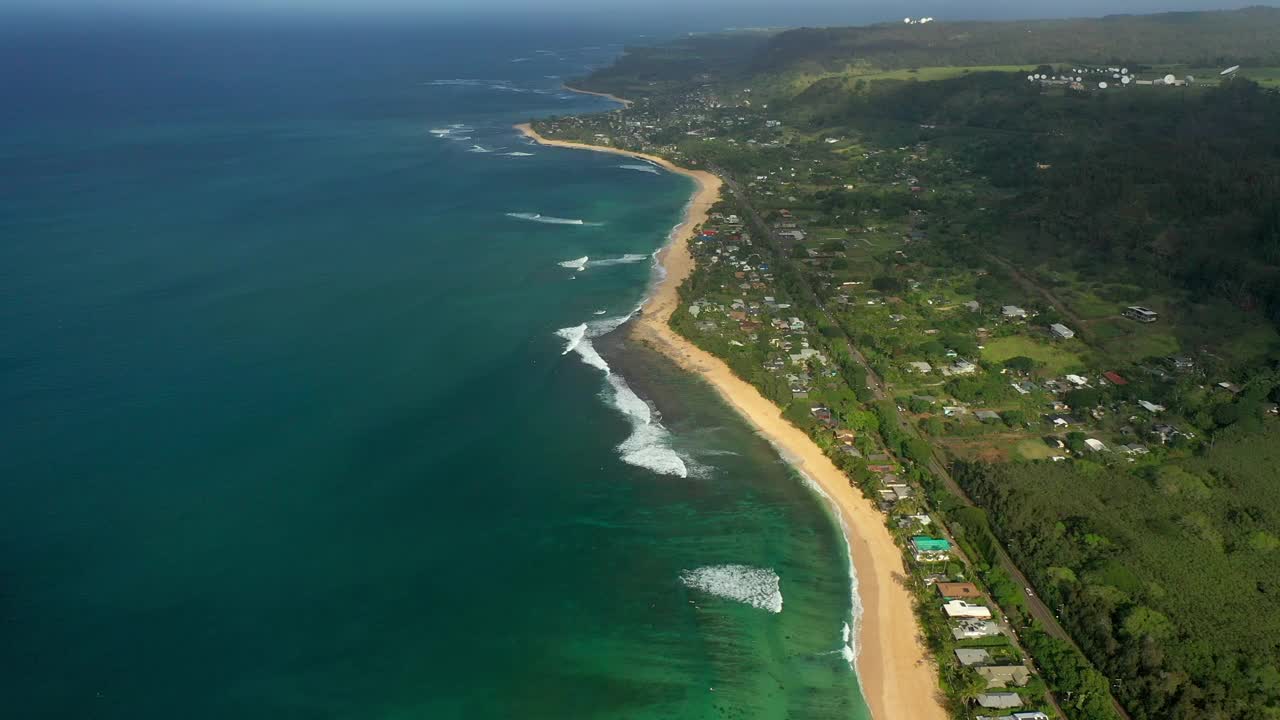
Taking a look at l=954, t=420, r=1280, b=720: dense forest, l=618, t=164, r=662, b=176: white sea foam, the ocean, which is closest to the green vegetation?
l=954, t=420, r=1280, b=720: dense forest

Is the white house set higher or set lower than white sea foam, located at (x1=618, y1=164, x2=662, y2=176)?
lower

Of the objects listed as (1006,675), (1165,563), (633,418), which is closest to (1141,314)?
(1165,563)

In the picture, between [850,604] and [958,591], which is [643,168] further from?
[958,591]

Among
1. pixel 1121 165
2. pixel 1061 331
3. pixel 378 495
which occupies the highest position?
pixel 1121 165

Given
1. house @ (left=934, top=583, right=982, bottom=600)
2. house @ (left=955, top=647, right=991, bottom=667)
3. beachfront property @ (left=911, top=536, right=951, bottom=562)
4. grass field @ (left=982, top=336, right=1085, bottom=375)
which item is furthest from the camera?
grass field @ (left=982, top=336, right=1085, bottom=375)

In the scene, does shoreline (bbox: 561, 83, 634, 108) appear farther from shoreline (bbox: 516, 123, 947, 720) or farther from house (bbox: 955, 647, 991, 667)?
house (bbox: 955, 647, 991, 667)

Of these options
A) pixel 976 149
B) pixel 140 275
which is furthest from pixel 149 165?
pixel 976 149

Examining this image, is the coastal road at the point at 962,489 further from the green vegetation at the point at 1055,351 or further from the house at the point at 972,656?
the house at the point at 972,656
